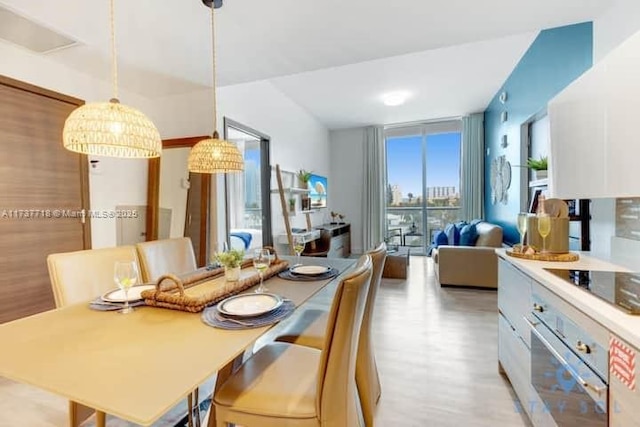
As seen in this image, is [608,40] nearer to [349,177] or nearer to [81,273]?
[81,273]

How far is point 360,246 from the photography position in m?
7.09

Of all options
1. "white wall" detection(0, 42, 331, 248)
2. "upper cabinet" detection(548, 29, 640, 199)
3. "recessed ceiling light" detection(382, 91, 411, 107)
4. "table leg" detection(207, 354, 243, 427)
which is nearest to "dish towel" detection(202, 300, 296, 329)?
"table leg" detection(207, 354, 243, 427)

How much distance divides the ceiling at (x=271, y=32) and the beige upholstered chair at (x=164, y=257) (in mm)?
1502

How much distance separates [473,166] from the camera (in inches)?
241

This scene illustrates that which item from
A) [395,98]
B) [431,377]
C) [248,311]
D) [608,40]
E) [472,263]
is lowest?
[431,377]

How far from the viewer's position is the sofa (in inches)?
152

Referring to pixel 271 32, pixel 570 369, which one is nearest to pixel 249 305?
pixel 570 369

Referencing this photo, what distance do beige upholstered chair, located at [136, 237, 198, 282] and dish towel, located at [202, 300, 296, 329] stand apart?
0.91 m

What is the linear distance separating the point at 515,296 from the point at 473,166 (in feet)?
16.5

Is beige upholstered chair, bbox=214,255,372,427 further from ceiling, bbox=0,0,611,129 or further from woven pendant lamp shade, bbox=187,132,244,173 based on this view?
ceiling, bbox=0,0,611,129

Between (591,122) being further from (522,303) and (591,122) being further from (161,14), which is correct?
(161,14)

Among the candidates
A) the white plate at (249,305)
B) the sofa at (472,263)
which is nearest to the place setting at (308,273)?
the white plate at (249,305)

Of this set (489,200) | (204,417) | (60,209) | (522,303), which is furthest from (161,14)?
(489,200)

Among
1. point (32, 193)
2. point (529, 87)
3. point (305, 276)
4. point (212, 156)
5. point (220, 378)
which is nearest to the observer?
point (220, 378)
